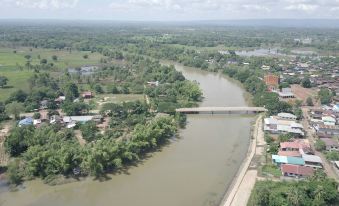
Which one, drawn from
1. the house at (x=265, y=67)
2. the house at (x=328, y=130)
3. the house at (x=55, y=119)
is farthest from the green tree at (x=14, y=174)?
the house at (x=265, y=67)

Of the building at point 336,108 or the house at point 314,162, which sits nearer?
the house at point 314,162

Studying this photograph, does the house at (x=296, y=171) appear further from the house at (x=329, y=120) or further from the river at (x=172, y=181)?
the house at (x=329, y=120)

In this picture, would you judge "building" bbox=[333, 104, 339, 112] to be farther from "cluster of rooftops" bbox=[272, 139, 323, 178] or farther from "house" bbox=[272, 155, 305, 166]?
"house" bbox=[272, 155, 305, 166]

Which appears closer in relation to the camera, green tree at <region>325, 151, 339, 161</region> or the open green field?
green tree at <region>325, 151, 339, 161</region>

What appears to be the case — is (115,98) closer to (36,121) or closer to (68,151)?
(36,121)

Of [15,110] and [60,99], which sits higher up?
[15,110]

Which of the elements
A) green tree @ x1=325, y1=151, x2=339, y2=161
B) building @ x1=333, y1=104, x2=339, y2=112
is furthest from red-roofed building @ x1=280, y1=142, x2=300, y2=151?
building @ x1=333, y1=104, x2=339, y2=112

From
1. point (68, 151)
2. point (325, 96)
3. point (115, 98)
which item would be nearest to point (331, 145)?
point (325, 96)
